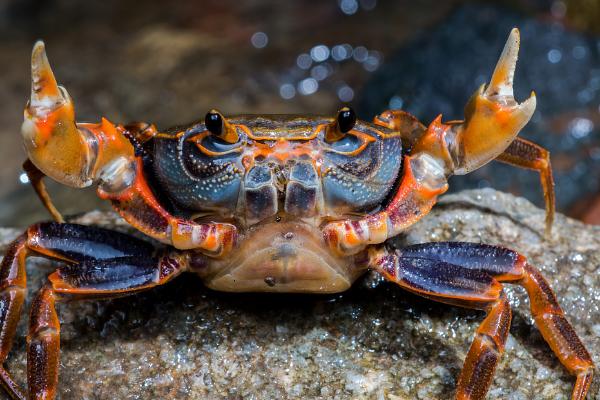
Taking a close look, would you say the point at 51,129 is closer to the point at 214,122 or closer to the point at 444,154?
the point at 214,122

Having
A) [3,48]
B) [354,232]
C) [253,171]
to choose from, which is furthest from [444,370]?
[3,48]

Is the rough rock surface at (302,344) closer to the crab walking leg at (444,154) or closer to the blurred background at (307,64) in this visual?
the crab walking leg at (444,154)

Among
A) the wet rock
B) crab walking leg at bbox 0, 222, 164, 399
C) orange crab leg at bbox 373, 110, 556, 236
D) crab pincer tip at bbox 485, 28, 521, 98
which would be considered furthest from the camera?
the wet rock

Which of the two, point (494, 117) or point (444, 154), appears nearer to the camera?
point (494, 117)

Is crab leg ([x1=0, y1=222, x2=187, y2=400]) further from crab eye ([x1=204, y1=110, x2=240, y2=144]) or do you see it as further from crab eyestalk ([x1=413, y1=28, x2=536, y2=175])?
crab eyestalk ([x1=413, y1=28, x2=536, y2=175])

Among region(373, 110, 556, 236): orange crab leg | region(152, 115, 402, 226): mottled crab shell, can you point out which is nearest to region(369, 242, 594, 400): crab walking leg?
region(152, 115, 402, 226): mottled crab shell

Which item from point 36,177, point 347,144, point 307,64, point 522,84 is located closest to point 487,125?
point 347,144

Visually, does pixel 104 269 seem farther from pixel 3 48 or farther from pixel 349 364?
pixel 3 48

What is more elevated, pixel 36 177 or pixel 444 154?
pixel 444 154
